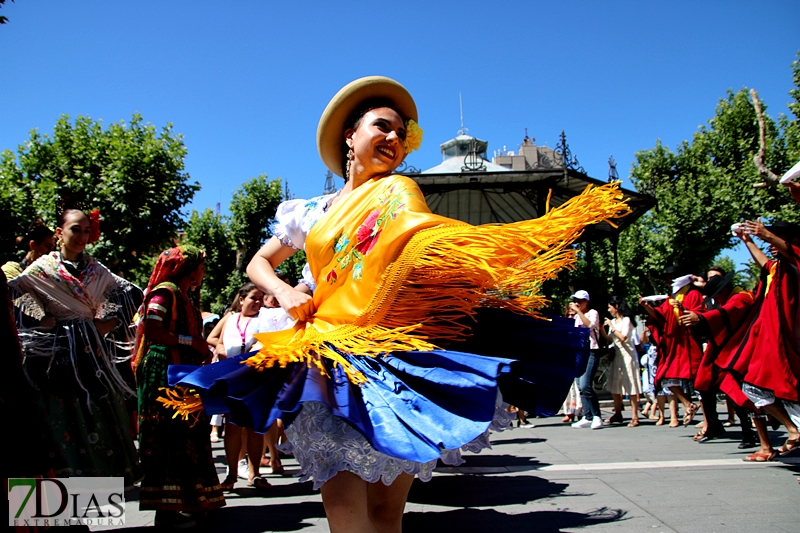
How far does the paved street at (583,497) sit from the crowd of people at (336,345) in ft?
2.42

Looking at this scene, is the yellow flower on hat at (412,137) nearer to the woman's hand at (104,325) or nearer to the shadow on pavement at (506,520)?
the shadow on pavement at (506,520)

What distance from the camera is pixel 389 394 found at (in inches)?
72.7

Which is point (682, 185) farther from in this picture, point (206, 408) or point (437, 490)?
point (206, 408)

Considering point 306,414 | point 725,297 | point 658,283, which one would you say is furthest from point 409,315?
point 658,283

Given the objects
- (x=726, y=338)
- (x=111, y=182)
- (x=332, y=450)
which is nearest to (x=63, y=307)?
(x=332, y=450)

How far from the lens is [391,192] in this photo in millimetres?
2223

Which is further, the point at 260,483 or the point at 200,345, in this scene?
the point at 260,483

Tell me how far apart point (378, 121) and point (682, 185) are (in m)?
24.4

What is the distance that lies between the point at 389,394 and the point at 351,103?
1459mm

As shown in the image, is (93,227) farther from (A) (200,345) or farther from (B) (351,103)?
(B) (351,103)

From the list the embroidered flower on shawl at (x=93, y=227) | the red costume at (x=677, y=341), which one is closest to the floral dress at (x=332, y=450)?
the embroidered flower on shawl at (x=93, y=227)

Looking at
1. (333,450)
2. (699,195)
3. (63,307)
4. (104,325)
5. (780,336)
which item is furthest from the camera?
(699,195)

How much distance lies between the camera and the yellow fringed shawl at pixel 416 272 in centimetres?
193

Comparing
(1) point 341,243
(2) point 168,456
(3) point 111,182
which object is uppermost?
(3) point 111,182
